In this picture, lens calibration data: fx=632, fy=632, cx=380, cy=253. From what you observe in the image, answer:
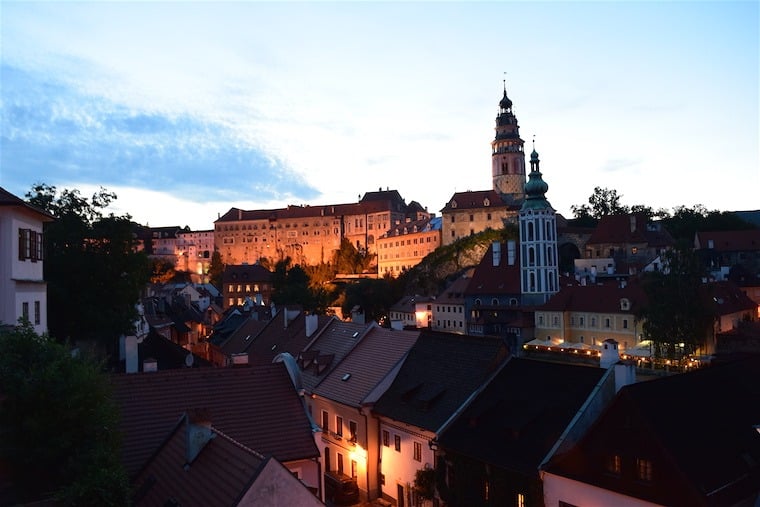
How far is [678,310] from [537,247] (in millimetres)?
32198

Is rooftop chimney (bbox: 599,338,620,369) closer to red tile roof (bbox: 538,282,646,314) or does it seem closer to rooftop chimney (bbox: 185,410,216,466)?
rooftop chimney (bbox: 185,410,216,466)

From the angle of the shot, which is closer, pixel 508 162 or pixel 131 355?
pixel 131 355

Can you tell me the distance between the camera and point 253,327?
147 ft

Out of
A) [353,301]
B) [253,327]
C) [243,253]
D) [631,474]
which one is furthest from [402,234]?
[631,474]

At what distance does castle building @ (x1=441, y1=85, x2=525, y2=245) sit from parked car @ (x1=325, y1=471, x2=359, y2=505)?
289 ft

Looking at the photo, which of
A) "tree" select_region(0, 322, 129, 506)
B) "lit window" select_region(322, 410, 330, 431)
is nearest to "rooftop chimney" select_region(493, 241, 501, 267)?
"lit window" select_region(322, 410, 330, 431)

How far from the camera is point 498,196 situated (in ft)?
368

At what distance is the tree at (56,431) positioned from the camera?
41.8ft

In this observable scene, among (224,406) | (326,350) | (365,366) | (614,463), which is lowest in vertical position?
(614,463)

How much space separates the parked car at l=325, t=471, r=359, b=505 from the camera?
2433cm


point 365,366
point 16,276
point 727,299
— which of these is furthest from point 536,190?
point 16,276

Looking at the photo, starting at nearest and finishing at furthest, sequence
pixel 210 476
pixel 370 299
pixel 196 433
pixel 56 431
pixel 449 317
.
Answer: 1. pixel 56 431
2. pixel 210 476
3. pixel 196 433
4. pixel 449 317
5. pixel 370 299

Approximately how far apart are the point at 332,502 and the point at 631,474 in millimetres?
12266

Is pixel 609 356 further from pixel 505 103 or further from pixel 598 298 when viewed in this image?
pixel 505 103
